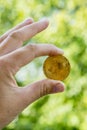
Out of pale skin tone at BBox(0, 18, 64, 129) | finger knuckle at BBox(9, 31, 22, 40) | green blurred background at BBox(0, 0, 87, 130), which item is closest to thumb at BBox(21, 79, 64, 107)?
pale skin tone at BBox(0, 18, 64, 129)

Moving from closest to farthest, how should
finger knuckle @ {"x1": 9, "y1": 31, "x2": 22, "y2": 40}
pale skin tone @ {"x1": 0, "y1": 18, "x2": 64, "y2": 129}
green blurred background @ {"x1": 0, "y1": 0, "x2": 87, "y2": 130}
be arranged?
pale skin tone @ {"x1": 0, "y1": 18, "x2": 64, "y2": 129} → finger knuckle @ {"x1": 9, "y1": 31, "x2": 22, "y2": 40} → green blurred background @ {"x1": 0, "y1": 0, "x2": 87, "y2": 130}

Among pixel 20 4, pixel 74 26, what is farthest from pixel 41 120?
pixel 20 4

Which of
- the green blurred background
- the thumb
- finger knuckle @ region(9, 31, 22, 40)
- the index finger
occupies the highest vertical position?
finger knuckle @ region(9, 31, 22, 40)

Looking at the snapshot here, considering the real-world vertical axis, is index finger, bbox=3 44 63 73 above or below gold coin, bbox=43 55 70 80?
above

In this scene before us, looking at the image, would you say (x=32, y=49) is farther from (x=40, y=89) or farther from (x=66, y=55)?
(x=66, y=55)

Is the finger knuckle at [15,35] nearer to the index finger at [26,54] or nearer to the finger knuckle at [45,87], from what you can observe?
the index finger at [26,54]

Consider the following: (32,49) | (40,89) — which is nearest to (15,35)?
(32,49)

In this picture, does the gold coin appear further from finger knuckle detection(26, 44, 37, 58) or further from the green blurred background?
the green blurred background
